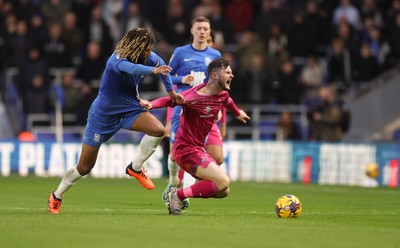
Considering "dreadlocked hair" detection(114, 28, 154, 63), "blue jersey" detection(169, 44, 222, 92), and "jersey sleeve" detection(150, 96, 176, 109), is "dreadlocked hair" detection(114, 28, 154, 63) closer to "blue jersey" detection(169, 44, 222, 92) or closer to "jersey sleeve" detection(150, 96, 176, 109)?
"jersey sleeve" detection(150, 96, 176, 109)

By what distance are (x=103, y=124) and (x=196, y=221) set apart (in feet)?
7.13

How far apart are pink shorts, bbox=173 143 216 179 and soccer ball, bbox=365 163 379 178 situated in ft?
35.0

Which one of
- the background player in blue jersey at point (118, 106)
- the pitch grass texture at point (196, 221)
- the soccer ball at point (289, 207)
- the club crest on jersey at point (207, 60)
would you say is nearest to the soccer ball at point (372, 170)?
the pitch grass texture at point (196, 221)

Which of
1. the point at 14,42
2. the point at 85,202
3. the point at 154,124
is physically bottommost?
the point at 85,202

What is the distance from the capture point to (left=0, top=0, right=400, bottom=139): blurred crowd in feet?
93.1

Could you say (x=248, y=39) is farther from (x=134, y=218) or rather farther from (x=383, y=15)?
(x=134, y=218)

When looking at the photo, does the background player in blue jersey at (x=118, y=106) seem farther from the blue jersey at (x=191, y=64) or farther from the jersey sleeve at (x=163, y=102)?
the blue jersey at (x=191, y=64)

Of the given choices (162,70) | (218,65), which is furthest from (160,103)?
(218,65)

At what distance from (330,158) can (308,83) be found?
3.86 m

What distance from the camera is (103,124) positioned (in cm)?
1466

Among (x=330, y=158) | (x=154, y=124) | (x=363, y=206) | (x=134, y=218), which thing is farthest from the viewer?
(x=330, y=158)

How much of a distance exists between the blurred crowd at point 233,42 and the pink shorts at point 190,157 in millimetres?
13589

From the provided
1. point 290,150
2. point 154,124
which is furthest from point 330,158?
point 154,124

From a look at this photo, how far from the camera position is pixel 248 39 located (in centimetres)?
2873
